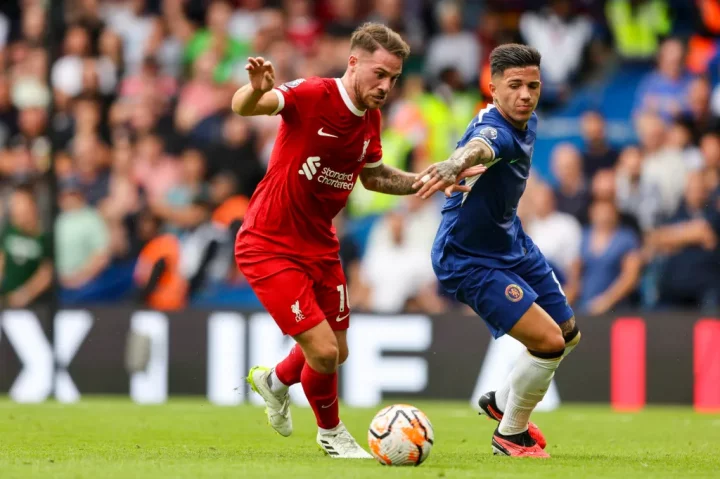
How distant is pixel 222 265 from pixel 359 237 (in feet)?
5.62

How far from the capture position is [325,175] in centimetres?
745

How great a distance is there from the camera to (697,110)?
1402 centimetres

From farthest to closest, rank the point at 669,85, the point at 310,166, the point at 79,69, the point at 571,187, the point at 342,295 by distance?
the point at 79,69
the point at 669,85
the point at 571,187
the point at 342,295
the point at 310,166

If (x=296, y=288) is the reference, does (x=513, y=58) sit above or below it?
above

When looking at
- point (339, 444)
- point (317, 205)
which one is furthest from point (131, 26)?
point (339, 444)

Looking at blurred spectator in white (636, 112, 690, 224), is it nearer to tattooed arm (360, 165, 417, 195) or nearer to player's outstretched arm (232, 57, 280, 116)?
tattooed arm (360, 165, 417, 195)

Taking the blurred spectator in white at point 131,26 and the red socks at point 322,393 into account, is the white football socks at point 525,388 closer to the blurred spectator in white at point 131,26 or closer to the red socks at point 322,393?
the red socks at point 322,393

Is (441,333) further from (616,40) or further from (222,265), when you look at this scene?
(616,40)

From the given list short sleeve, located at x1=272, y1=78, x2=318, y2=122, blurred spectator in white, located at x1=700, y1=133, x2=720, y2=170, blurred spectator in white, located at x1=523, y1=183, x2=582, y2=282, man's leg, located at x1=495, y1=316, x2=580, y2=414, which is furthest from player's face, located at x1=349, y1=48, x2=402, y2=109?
blurred spectator in white, located at x1=700, y1=133, x2=720, y2=170

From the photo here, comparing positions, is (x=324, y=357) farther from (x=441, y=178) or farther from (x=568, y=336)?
(x=568, y=336)

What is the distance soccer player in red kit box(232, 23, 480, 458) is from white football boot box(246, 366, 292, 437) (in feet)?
1.69

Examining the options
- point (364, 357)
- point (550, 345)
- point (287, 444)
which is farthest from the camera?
point (364, 357)

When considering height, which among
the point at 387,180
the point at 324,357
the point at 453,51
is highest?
the point at 453,51

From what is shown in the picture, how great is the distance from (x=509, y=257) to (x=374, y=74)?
4.67 ft
